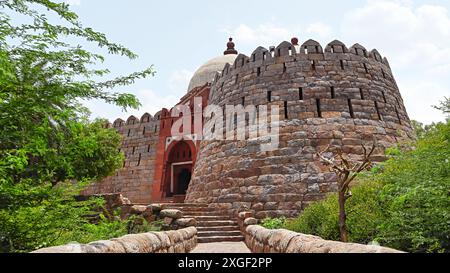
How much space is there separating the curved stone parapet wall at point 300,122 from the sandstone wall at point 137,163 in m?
8.50

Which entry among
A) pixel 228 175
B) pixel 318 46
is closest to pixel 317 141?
pixel 228 175

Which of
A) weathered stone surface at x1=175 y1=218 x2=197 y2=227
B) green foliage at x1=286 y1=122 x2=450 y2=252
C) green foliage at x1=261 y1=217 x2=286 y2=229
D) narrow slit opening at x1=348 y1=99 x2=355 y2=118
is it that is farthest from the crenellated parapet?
weathered stone surface at x1=175 y1=218 x2=197 y2=227

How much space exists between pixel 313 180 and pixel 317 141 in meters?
1.47

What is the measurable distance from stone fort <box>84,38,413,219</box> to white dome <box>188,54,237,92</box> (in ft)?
42.3

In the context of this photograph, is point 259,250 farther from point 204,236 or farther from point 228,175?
point 228,175

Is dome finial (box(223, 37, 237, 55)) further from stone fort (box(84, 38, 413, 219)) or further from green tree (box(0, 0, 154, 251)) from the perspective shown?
green tree (box(0, 0, 154, 251))

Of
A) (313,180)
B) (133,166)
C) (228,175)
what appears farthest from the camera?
(133,166)

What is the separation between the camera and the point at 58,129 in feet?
15.7

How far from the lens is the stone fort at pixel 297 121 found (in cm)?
980

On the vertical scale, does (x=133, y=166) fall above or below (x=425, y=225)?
above

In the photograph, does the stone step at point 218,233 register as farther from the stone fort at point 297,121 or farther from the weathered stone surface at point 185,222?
the stone fort at point 297,121

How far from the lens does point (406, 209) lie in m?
4.46

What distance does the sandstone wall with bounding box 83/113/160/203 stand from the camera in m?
20.5
